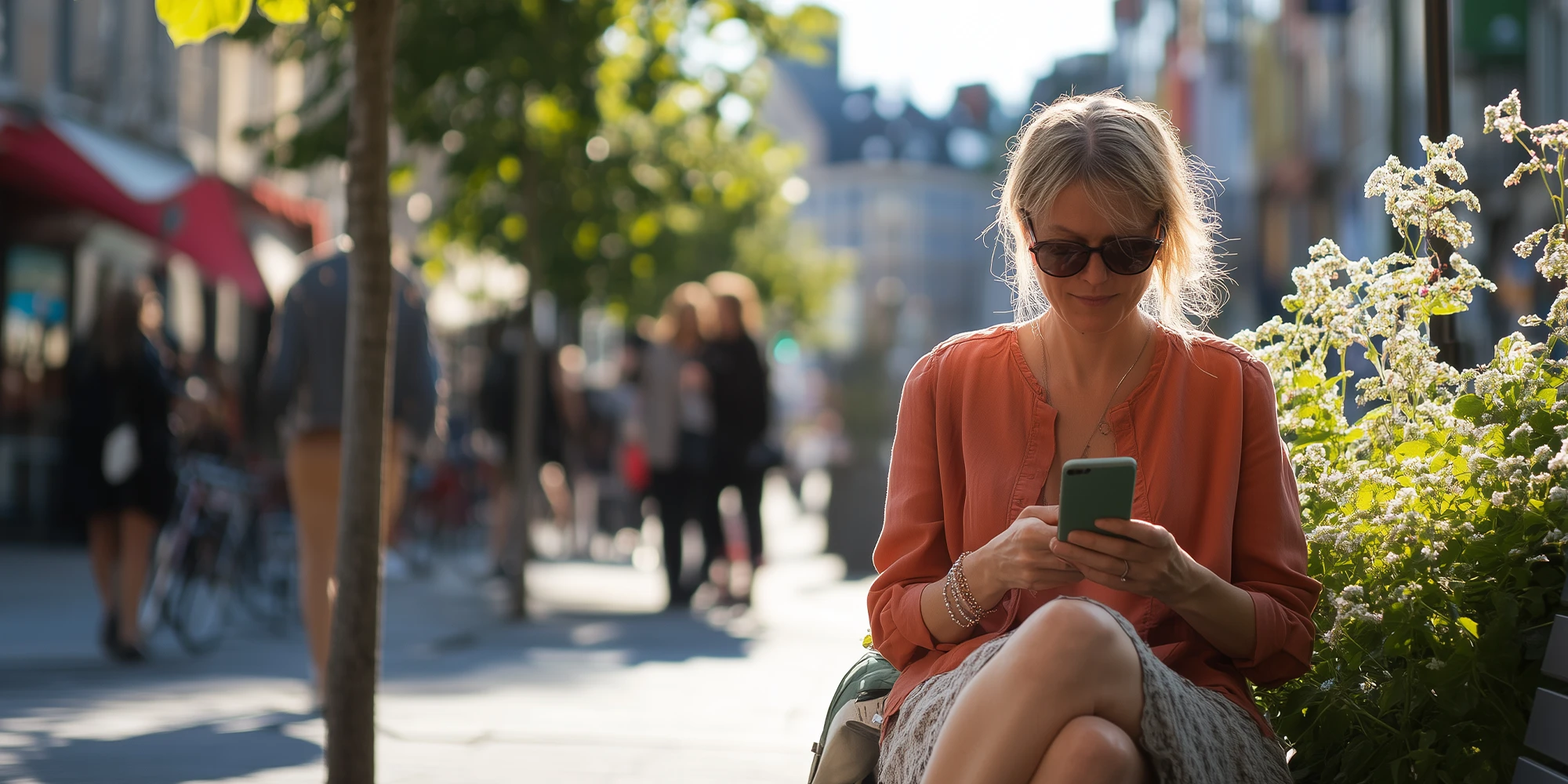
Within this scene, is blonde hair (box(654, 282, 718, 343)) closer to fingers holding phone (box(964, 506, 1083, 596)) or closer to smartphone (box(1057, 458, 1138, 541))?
fingers holding phone (box(964, 506, 1083, 596))

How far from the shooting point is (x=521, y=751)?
5773mm

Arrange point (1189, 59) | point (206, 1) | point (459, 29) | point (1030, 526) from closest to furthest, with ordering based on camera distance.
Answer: point (1030, 526) → point (206, 1) → point (459, 29) → point (1189, 59)

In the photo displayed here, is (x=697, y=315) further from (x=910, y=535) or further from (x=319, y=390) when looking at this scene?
(x=910, y=535)

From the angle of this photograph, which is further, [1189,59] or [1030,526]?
[1189,59]

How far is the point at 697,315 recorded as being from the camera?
39.1 feet

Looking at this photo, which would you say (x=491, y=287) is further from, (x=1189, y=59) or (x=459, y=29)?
(x=1189, y=59)

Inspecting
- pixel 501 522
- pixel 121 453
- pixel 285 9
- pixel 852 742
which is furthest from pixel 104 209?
pixel 852 742

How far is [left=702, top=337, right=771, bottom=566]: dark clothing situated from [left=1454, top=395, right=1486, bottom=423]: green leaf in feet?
28.7

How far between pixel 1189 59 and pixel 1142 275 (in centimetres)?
5358

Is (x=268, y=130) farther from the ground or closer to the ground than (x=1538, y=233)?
farther from the ground

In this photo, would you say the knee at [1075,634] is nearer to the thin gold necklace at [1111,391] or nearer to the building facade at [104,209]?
the thin gold necklace at [1111,391]

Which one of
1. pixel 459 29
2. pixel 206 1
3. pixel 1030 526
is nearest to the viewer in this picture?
pixel 1030 526

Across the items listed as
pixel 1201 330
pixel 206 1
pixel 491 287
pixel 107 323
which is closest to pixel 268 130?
pixel 107 323

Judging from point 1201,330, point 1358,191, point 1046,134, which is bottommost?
point 1201,330
